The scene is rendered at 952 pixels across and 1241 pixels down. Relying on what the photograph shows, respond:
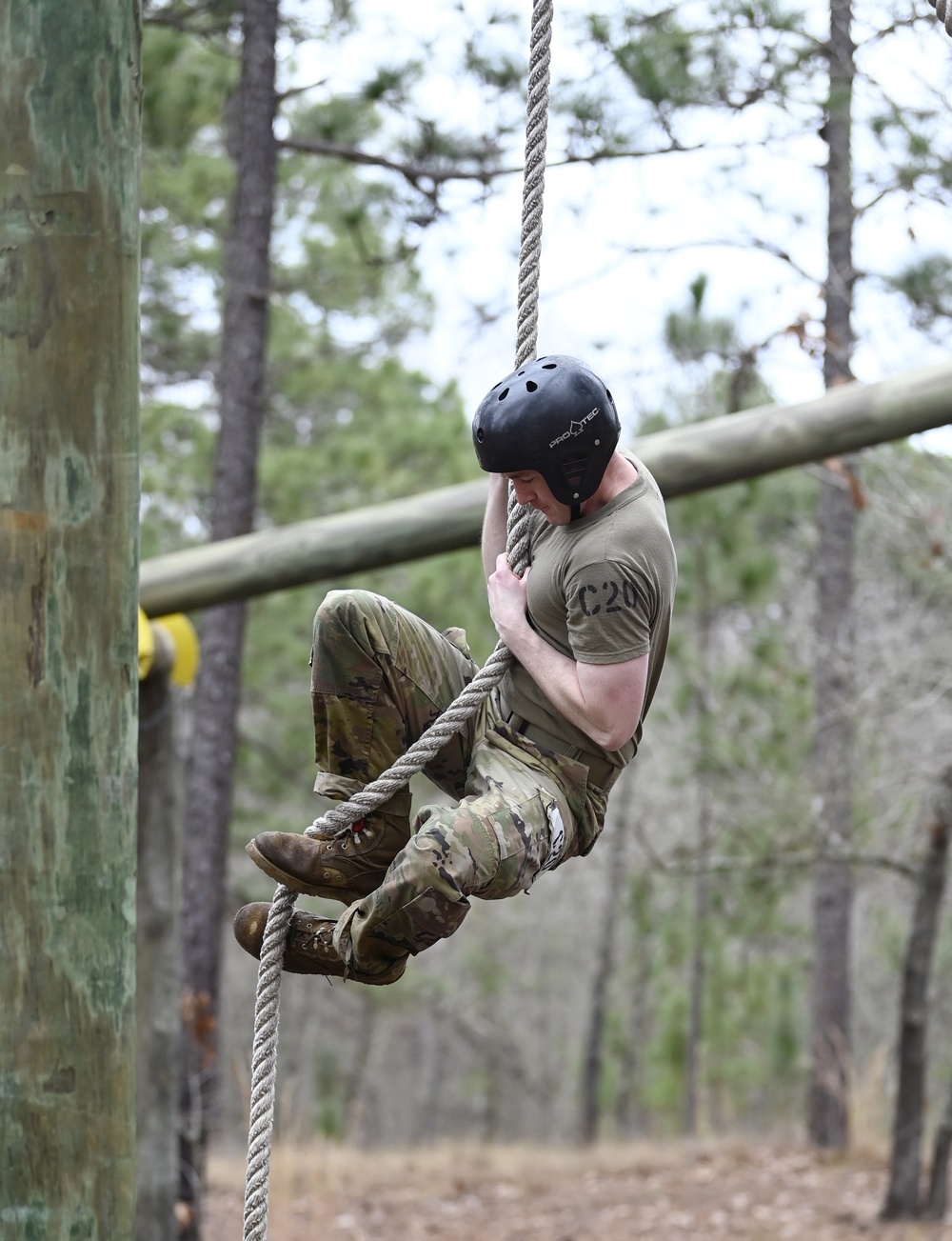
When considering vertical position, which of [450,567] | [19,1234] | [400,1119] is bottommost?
[400,1119]

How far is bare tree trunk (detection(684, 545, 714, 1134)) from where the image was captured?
42.2 ft

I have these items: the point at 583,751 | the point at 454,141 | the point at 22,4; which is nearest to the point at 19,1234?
the point at 583,751

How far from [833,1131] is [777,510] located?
5.36 metres

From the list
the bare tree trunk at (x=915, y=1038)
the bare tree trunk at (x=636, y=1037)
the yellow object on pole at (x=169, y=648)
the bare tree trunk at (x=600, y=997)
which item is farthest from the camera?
the bare tree trunk at (x=636, y=1037)

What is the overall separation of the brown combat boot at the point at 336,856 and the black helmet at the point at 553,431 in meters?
0.74

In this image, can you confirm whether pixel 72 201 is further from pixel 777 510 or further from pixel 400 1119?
pixel 400 1119

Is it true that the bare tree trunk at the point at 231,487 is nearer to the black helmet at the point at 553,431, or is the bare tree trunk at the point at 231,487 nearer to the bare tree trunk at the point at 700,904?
the black helmet at the point at 553,431

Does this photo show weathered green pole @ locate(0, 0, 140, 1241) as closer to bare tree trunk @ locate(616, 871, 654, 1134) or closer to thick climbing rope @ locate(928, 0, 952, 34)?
thick climbing rope @ locate(928, 0, 952, 34)

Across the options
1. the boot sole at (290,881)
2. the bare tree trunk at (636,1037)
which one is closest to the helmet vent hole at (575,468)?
the boot sole at (290,881)

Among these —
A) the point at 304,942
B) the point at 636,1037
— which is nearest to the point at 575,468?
the point at 304,942

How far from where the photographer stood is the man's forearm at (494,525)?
277 cm

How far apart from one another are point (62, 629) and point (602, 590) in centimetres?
91

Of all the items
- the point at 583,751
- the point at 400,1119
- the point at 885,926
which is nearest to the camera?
the point at 583,751

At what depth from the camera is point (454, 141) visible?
25.3 ft
